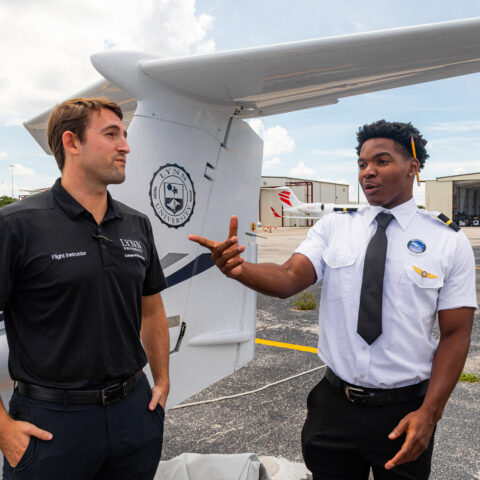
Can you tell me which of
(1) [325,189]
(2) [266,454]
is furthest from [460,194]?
(2) [266,454]

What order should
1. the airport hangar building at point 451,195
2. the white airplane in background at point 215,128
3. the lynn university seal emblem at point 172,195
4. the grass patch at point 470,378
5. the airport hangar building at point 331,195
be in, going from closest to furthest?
the white airplane in background at point 215,128, the lynn university seal emblem at point 172,195, the grass patch at point 470,378, the airport hangar building at point 331,195, the airport hangar building at point 451,195

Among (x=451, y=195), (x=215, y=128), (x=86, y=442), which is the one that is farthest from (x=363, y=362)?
(x=451, y=195)

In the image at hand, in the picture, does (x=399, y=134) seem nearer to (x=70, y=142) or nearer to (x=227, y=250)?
(x=227, y=250)

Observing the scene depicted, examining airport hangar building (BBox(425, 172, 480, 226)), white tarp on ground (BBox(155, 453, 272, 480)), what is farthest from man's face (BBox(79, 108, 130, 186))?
airport hangar building (BBox(425, 172, 480, 226))

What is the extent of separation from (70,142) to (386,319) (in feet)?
4.69

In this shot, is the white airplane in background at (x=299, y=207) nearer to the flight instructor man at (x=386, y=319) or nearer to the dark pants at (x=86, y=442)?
the flight instructor man at (x=386, y=319)

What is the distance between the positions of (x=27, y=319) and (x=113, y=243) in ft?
1.30

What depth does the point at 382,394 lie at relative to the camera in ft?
5.41

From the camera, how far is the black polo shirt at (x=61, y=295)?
4.68 ft

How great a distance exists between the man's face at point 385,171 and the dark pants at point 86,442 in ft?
4.25

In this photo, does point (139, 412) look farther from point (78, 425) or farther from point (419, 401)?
point (419, 401)

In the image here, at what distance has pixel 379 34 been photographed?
1.70m

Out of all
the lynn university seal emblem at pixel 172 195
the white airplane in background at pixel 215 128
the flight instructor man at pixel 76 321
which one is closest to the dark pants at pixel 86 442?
the flight instructor man at pixel 76 321

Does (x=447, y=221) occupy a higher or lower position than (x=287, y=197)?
lower
